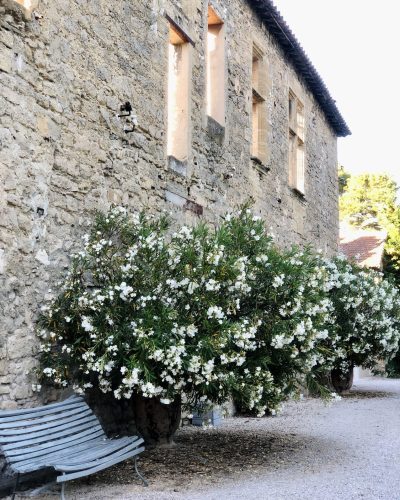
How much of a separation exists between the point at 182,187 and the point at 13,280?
10.5ft

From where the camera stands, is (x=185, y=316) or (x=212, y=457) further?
(x=212, y=457)

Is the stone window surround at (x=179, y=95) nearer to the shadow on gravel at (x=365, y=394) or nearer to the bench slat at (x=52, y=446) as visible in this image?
the bench slat at (x=52, y=446)

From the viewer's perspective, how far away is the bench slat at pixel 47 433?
418cm

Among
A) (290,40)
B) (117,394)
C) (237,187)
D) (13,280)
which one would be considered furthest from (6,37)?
(290,40)

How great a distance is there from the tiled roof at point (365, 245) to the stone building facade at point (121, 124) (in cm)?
1143

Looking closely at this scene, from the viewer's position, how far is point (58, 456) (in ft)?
14.5

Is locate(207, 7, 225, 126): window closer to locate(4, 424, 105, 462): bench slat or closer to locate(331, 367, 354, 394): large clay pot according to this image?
locate(4, 424, 105, 462): bench slat

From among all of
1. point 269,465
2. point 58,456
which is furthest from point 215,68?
point 58,456

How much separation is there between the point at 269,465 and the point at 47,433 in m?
2.04

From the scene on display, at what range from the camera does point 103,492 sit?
469 cm

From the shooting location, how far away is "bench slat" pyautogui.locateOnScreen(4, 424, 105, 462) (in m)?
4.11

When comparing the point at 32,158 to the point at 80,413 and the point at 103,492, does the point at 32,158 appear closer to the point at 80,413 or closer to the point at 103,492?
the point at 80,413

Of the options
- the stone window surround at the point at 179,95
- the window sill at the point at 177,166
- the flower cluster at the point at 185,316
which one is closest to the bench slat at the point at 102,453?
the flower cluster at the point at 185,316

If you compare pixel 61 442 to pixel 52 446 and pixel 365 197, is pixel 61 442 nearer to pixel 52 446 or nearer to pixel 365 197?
pixel 52 446
